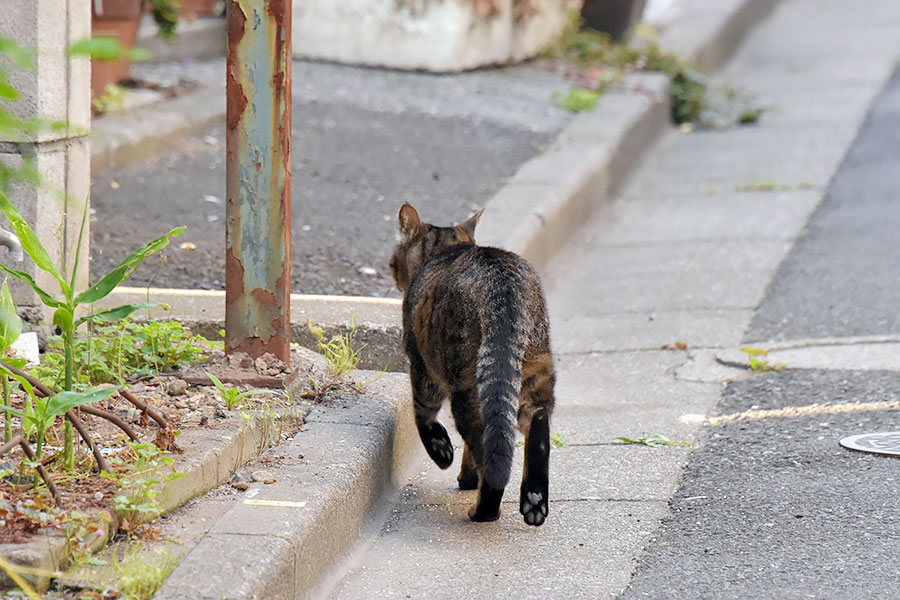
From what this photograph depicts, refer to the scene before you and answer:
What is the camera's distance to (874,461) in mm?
3939

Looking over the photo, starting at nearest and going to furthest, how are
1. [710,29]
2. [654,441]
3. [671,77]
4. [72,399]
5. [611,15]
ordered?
1. [72,399]
2. [654,441]
3. [671,77]
4. [611,15]
5. [710,29]

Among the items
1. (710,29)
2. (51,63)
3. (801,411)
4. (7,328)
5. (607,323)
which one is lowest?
(607,323)

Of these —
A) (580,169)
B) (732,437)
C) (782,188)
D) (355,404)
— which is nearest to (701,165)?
(782,188)

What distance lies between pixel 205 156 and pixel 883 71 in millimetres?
7358

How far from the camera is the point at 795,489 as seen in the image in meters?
3.77

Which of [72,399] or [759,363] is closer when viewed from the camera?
[72,399]

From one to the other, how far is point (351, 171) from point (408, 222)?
2755 millimetres

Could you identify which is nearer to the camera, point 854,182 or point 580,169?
point 580,169

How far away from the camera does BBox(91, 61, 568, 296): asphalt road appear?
18.0ft

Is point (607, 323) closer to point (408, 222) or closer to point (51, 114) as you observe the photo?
point (408, 222)

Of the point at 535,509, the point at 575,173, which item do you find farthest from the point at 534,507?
the point at 575,173

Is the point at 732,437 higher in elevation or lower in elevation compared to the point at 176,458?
lower

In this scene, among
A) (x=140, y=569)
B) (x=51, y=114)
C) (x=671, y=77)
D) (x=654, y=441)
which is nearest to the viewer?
(x=140, y=569)

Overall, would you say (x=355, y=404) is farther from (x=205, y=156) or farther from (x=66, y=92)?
(x=205, y=156)
